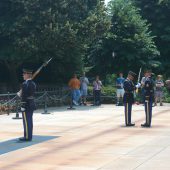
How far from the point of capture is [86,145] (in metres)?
12.6

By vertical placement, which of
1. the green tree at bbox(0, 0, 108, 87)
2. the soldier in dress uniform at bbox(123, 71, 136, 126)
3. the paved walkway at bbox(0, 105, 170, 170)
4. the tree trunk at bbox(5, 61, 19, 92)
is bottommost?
the paved walkway at bbox(0, 105, 170, 170)

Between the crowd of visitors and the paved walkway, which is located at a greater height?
the crowd of visitors

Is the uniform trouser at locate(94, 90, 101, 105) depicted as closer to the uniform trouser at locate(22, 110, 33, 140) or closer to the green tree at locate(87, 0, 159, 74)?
the green tree at locate(87, 0, 159, 74)

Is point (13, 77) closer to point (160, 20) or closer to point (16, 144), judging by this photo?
point (160, 20)

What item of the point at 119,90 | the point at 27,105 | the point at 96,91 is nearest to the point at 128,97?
the point at 27,105

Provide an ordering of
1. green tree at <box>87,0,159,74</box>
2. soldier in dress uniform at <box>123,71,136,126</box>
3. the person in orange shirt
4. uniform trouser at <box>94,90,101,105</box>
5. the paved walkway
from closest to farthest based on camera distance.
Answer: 1. the paved walkway
2. soldier in dress uniform at <box>123,71,136,126</box>
3. the person in orange shirt
4. uniform trouser at <box>94,90,101,105</box>
5. green tree at <box>87,0,159,74</box>

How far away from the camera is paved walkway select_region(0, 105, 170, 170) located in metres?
10.1

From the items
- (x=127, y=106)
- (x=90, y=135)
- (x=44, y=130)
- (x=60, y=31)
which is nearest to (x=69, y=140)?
(x=90, y=135)

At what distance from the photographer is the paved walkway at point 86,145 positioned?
10102 millimetres

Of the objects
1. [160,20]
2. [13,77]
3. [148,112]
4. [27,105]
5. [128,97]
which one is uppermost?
[160,20]

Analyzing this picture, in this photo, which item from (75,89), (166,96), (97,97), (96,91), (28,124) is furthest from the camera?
(166,96)

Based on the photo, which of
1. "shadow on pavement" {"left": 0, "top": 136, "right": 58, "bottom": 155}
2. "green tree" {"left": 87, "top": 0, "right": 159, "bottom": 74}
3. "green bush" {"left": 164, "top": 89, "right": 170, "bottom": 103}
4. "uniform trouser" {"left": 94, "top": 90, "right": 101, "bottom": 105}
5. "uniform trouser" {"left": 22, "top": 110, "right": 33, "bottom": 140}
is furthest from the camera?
"green tree" {"left": 87, "top": 0, "right": 159, "bottom": 74}

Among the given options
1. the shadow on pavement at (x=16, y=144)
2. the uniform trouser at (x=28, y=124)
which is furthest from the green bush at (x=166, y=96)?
the uniform trouser at (x=28, y=124)

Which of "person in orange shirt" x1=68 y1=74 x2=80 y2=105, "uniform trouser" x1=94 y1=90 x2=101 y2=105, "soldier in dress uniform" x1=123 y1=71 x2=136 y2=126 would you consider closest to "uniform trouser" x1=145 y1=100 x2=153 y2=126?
"soldier in dress uniform" x1=123 y1=71 x2=136 y2=126
